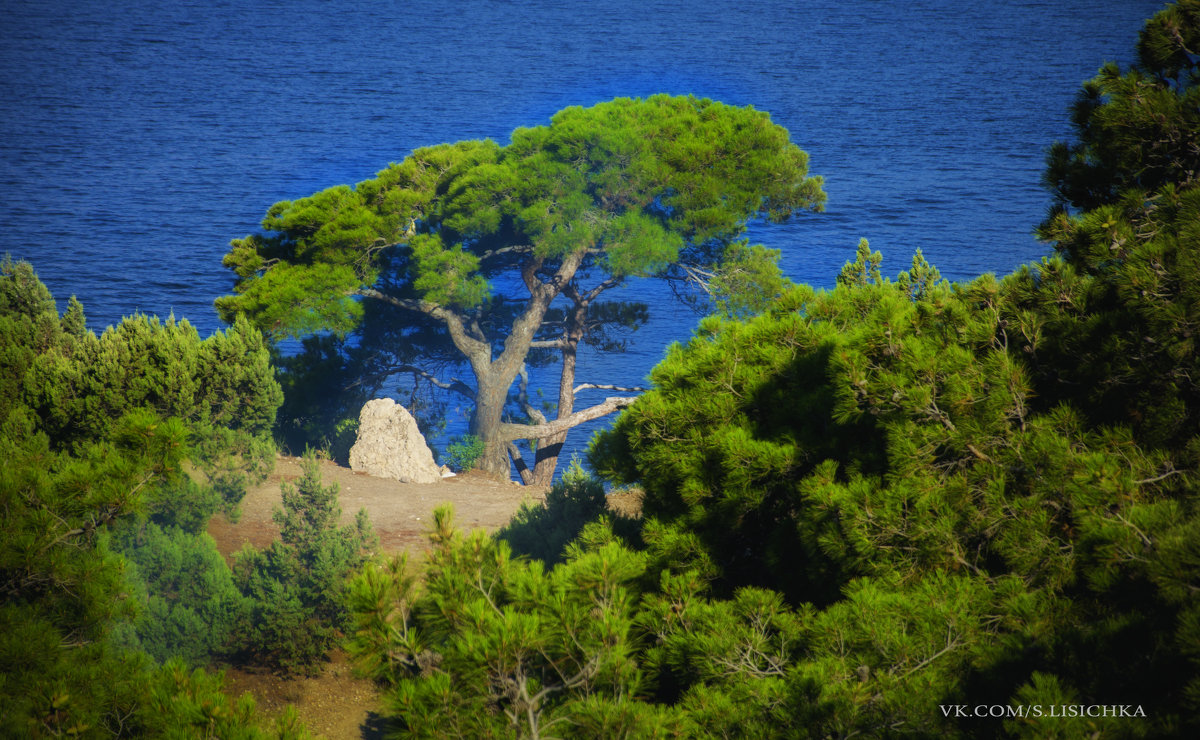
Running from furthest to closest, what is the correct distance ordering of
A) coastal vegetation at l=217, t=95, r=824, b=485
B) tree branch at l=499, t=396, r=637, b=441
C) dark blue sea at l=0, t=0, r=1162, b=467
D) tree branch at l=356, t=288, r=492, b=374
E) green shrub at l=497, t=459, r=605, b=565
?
dark blue sea at l=0, t=0, r=1162, b=467 → tree branch at l=499, t=396, r=637, b=441 → tree branch at l=356, t=288, r=492, b=374 → coastal vegetation at l=217, t=95, r=824, b=485 → green shrub at l=497, t=459, r=605, b=565

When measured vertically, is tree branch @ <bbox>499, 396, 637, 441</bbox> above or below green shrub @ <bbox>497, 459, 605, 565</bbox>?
above

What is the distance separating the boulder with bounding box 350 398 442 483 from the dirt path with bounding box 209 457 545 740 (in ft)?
0.85

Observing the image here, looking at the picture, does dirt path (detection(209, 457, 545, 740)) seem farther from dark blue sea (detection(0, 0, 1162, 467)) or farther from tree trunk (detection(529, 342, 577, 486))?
dark blue sea (detection(0, 0, 1162, 467))

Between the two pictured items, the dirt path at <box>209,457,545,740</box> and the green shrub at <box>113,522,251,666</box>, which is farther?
the green shrub at <box>113,522,251,666</box>

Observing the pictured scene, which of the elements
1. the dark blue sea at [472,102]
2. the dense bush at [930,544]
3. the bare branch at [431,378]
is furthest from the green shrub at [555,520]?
the dark blue sea at [472,102]

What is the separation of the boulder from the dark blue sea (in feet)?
61.4

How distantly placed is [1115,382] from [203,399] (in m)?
10.4

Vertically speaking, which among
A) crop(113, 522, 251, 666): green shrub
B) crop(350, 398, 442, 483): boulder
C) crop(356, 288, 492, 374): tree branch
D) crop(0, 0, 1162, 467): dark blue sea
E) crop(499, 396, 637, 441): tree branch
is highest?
crop(0, 0, 1162, 467): dark blue sea

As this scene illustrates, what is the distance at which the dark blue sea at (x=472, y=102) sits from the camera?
4462cm

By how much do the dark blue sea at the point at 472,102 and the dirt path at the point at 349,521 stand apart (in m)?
19.3

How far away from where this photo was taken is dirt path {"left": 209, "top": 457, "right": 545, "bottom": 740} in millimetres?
8117

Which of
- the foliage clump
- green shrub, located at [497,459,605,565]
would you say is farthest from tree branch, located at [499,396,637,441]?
green shrub, located at [497,459,605,565]

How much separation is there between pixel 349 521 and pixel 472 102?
199 feet

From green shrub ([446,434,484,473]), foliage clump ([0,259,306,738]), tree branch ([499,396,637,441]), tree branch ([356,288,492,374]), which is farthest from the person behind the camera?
tree branch ([499,396,637,441])
